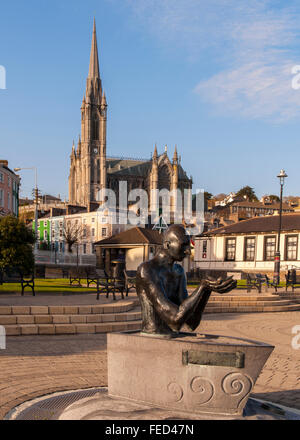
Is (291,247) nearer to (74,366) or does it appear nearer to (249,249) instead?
(249,249)

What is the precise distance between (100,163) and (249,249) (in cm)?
9608

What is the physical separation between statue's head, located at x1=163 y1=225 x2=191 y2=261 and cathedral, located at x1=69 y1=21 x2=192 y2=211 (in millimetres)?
123965

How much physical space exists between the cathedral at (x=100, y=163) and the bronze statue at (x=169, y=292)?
12395cm

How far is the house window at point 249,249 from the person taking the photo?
38.4 m

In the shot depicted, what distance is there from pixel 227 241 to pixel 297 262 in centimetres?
720

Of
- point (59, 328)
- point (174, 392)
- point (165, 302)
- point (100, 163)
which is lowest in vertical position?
point (59, 328)

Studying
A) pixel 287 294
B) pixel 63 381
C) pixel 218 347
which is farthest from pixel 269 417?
pixel 287 294

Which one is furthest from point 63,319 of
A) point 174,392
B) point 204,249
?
point 204,249

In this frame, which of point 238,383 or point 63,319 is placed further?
point 63,319

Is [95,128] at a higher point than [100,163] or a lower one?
higher

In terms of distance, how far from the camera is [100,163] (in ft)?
426

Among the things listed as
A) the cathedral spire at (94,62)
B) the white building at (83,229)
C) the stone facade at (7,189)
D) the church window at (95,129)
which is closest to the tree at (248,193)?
the church window at (95,129)

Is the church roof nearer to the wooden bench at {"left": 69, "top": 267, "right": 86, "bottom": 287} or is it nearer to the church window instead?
the church window

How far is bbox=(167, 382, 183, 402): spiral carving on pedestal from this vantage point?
14.1 feet
